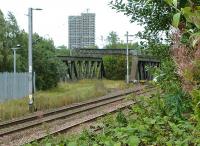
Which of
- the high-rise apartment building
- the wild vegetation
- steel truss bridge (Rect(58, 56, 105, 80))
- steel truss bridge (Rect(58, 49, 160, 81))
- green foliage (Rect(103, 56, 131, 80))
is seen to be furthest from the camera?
the high-rise apartment building

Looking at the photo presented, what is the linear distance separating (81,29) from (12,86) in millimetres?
75797

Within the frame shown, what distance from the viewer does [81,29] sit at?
4348 inches

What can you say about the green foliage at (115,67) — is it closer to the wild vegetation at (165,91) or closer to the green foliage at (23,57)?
the green foliage at (23,57)

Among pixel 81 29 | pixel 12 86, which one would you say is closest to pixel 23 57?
pixel 12 86

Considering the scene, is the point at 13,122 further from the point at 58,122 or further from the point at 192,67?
the point at 192,67

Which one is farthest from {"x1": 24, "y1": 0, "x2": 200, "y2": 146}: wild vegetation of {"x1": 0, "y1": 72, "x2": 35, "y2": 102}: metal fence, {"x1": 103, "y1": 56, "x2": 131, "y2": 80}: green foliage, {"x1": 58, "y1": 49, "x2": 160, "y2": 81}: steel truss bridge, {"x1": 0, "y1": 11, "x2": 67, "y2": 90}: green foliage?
{"x1": 103, "y1": 56, "x2": 131, "y2": 80}: green foliage

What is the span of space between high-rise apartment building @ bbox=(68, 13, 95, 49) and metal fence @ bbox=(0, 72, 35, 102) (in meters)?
69.7

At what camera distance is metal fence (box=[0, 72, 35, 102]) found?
3416 cm

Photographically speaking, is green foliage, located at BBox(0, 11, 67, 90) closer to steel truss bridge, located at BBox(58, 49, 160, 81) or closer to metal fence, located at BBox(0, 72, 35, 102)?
metal fence, located at BBox(0, 72, 35, 102)

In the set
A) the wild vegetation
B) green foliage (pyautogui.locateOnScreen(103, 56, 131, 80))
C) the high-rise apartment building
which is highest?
the high-rise apartment building

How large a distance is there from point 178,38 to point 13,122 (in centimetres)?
1796

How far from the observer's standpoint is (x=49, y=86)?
5075 centimetres

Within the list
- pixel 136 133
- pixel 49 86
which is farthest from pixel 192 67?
pixel 49 86

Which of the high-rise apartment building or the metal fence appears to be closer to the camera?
the metal fence
